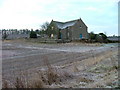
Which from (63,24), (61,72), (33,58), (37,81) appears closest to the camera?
(37,81)

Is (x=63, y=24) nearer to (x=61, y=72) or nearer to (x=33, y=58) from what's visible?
(x=33, y=58)

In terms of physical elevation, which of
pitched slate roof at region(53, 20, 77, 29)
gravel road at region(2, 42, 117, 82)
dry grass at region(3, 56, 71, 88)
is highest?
pitched slate roof at region(53, 20, 77, 29)

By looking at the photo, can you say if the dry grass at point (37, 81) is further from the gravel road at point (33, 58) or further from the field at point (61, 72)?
the gravel road at point (33, 58)

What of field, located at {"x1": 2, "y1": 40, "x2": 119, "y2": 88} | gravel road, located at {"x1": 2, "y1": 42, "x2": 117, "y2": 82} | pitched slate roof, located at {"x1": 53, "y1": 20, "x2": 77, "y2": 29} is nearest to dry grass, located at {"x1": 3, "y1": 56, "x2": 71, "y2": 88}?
field, located at {"x1": 2, "y1": 40, "x2": 119, "y2": 88}

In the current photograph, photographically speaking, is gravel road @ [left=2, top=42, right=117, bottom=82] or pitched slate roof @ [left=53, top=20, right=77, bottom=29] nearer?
gravel road @ [left=2, top=42, right=117, bottom=82]

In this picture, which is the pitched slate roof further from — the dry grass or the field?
the dry grass

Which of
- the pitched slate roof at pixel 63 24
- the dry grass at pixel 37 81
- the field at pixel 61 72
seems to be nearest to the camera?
the dry grass at pixel 37 81

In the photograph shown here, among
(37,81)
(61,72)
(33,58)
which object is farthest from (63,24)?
(37,81)

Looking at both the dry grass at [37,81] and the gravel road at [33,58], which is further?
the gravel road at [33,58]

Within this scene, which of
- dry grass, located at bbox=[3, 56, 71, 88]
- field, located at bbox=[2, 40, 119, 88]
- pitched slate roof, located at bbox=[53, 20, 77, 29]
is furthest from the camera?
pitched slate roof, located at bbox=[53, 20, 77, 29]

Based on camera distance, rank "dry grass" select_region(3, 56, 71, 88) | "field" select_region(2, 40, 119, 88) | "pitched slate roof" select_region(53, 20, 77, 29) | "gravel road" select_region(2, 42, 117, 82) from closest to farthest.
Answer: "dry grass" select_region(3, 56, 71, 88) → "field" select_region(2, 40, 119, 88) → "gravel road" select_region(2, 42, 117, 82) → "pitched slate roof" select_region(53, 20, 77, 29)

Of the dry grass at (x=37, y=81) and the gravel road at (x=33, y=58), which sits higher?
the dry grass at (x=37, y=81)

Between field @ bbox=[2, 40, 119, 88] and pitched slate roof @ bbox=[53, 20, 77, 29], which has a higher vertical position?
pitched slate roof @ bbox=[53, 20, 77, 29]

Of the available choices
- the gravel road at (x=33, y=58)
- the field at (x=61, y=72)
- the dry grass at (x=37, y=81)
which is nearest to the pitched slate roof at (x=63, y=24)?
the gravel road at (x=33, y=58)
